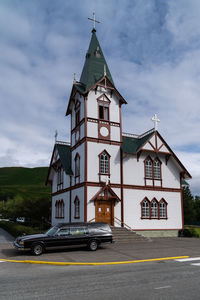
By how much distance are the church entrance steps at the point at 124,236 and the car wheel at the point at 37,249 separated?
7.78 meters

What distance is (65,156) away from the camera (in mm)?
30469

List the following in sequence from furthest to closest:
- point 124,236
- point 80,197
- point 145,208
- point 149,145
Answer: point 149,145, point 145,208, point 80,197, point 124,236

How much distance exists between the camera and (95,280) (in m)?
9.14

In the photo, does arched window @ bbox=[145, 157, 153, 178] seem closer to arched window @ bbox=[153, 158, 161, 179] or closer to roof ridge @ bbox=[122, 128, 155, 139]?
arched window @ bbox=[153, 158, 161, 179]

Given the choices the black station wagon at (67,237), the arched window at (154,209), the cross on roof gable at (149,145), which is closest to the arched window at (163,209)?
the arched window at (154,209)

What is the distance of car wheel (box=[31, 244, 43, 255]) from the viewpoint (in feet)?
49.0

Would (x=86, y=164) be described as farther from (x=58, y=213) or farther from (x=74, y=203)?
(x=58, y=213)

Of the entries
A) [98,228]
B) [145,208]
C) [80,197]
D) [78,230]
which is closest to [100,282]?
[78,230]

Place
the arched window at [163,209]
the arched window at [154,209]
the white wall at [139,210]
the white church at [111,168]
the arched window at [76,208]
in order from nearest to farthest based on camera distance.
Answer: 1. the white church at [111,168]
2. the arched window at [76,208]
3. the white wall at [139,210]
4. the arched window at [154,209]
5. the arched window at [163,209]

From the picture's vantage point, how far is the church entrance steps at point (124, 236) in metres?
21.8

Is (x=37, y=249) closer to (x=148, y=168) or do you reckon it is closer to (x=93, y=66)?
(x=148, y=168)

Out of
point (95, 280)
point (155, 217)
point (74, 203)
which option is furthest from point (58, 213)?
point (95, 280)

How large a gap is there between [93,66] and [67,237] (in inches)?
712

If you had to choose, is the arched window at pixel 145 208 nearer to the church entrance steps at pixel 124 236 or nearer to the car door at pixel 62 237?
the church entrance steps at pixel 124 236
